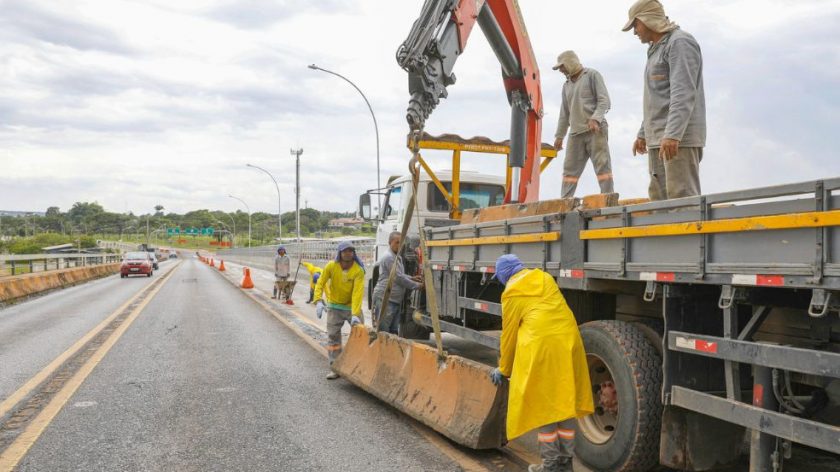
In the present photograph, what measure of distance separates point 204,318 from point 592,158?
951 cm

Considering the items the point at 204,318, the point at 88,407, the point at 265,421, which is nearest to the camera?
the point at 265,421

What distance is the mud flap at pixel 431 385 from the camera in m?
4.75

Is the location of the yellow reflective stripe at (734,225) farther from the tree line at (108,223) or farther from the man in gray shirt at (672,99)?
the tree line at (108,223)

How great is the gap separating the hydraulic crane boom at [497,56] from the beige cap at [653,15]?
2.40 m

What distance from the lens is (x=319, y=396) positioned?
264 inches

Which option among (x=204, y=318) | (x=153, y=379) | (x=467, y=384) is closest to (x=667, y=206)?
(x=467, y=384)

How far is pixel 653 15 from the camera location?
4.85m

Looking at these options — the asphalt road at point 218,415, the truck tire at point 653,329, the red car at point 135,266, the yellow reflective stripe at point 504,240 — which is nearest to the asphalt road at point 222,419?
the asphalt road at point 218,415

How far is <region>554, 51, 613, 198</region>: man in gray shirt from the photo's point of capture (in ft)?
23.3

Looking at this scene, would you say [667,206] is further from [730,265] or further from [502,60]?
[502,60]

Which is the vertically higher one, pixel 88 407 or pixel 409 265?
pixel 409 265

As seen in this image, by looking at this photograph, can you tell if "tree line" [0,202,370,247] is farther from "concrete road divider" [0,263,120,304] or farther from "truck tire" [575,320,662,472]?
"truck tire" [575,320,662,472]

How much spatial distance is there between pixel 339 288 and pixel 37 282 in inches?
723

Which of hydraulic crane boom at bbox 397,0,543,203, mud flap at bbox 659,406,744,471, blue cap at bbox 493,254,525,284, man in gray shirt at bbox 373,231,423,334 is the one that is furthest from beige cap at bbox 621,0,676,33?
man in gray shirt at bbox 373,231,423,334
